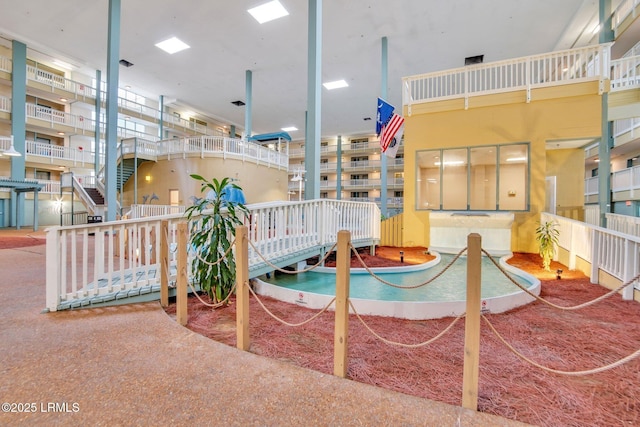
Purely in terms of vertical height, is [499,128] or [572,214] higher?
[499,128]

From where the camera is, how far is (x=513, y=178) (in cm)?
871

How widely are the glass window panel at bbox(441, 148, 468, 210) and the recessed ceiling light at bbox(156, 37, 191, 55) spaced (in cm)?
1125

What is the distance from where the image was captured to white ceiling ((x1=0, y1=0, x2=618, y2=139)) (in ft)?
31.1

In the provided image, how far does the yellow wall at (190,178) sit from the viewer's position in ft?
47.2

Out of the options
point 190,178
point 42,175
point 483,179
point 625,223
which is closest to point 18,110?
point 42,175

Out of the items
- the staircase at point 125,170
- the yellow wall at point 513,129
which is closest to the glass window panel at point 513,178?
the yellow wall at point 513,129

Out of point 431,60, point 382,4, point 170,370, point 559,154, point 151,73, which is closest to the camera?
point 170,370

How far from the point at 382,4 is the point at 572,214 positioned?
32.3 ft

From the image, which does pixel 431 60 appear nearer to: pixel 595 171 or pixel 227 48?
pixel 227 48

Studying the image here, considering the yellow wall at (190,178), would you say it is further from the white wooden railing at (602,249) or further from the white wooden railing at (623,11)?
the white wooden railing at (623,11)

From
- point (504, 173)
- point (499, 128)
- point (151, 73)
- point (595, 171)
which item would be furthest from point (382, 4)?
point (595, 171)

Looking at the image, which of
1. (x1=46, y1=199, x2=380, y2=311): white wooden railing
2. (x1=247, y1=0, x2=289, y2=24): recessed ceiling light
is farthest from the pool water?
(x1=247, y1=0, x2=289, y2=24): recessed ceiling light

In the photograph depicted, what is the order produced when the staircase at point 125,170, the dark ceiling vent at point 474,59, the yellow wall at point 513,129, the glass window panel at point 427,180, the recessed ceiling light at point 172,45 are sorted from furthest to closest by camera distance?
the staircase at point 125,170 < the dark ceiling vent at point 474,59 < the recessed ceiling light at point 172,45 < the glass window panel at point 427,180 < the yellow wall at point 513,129

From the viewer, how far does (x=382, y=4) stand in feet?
30.1
